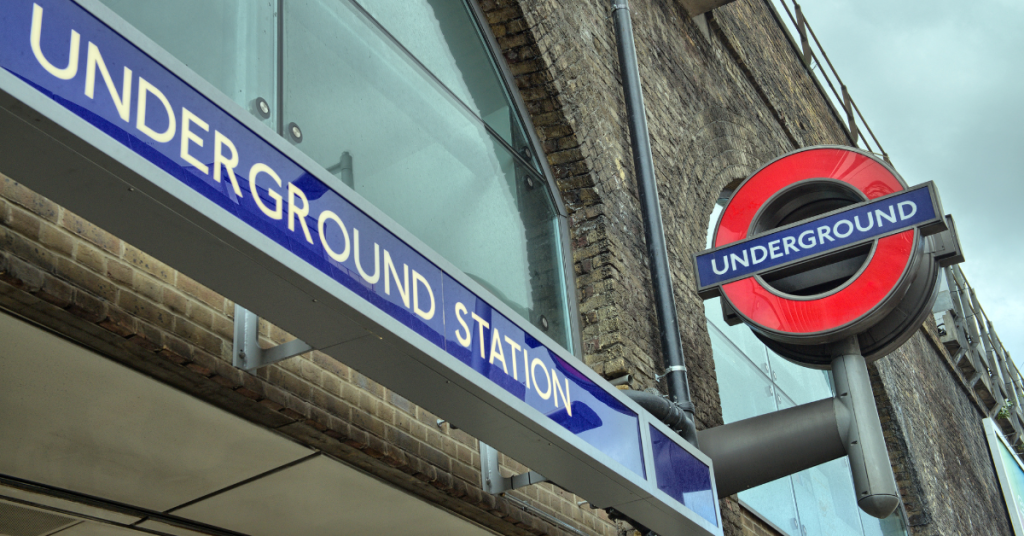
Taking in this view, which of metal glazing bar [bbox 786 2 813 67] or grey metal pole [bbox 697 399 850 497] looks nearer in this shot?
grey metal pole [bbox 697 399 850 497]

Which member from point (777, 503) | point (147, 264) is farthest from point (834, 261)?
point (147, 264)

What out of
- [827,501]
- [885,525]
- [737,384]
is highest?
[737,384]

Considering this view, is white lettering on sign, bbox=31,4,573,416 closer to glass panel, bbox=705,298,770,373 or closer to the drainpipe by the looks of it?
the drainpipe

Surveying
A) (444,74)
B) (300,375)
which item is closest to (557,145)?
(444,74)

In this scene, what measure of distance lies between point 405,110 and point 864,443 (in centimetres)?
320

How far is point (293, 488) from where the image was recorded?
4203 millimetres

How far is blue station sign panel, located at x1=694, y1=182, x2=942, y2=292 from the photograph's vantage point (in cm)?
576

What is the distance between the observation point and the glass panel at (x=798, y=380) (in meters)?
9.53

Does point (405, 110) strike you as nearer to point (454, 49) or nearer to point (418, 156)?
point (418, 156)

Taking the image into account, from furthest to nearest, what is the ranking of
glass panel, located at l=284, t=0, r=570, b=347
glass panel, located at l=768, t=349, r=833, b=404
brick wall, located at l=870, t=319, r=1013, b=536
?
brick wall, located at l=870, t=319, r=1013, b=536
glass panel, located at l=768, t=349, r=833, b=404
glass panel, located at l=284, t=0, r=570, b=347

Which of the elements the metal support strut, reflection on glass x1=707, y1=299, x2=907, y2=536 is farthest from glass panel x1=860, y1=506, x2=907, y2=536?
the metal support strut

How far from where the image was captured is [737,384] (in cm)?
850

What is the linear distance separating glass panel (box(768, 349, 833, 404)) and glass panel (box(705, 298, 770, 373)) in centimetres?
17

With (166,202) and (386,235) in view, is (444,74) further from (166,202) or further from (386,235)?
(166,202)
